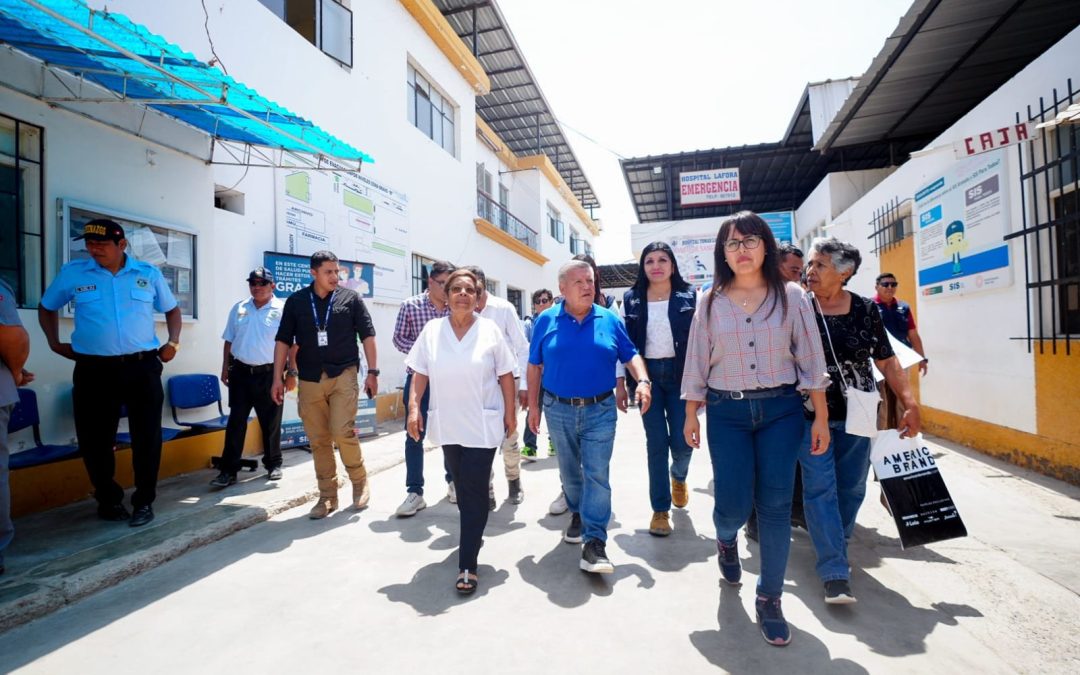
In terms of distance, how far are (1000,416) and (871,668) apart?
197 inches

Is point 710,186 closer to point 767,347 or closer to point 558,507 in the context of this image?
point 558,507

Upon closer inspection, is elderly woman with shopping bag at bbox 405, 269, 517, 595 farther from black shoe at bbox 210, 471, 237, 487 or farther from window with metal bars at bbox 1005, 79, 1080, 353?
window with metal bars at bbox 1005, 79, 1080, 353

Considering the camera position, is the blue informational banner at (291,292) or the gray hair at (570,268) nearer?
the gray hair at (570,268)

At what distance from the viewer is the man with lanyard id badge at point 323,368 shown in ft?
13.9

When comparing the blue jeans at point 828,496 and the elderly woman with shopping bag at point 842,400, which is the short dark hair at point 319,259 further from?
the blue jeans at point 828,496

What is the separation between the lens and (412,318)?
4.67 meters

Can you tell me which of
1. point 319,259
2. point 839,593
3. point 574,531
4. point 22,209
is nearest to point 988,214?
point 839,593

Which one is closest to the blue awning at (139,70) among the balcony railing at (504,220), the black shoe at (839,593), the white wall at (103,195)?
the white wall at (103,195)

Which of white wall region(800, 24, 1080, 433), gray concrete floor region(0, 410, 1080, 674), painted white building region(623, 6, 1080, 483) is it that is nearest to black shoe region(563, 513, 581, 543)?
gray concrete floor region(0, 410, 1080, 674)

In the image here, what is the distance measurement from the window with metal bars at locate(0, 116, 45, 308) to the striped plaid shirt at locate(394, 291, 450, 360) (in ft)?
9.39

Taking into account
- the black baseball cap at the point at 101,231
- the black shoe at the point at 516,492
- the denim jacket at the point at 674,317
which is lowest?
the black shoe at the point at 516,492

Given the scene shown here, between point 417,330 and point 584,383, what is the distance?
1.98 metres

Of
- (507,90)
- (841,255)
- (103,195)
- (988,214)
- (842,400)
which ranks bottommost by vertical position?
(842,400)

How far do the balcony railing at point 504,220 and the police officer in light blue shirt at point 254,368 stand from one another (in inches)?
363
